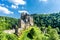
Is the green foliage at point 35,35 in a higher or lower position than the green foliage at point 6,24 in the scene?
higher

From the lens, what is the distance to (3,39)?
24.9m

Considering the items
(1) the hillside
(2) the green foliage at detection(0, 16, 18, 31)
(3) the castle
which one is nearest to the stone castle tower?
(3) the castle

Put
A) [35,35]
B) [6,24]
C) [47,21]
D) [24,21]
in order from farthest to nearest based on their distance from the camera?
[47,21] < [6,24] < [24,21] < [35,35]

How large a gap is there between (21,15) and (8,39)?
37537mm

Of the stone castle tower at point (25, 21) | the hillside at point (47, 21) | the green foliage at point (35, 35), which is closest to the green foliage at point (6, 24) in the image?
the hillside at point (47, 21)

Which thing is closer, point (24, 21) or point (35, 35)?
point (35, 35)

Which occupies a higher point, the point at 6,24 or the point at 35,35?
the point at 35,35

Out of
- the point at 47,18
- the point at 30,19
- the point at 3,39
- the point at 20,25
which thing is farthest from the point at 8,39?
the point at 47,18

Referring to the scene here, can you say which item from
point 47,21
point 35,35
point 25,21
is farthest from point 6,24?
point 35,35

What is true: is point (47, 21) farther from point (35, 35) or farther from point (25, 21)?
point (35, 35)

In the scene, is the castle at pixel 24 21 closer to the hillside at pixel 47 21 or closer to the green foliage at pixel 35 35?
the green foliage at pixel 35 35

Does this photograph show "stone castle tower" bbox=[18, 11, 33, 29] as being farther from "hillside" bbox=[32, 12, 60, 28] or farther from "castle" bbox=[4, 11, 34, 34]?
"hillside" bbox=[32, 12, 60, 28]

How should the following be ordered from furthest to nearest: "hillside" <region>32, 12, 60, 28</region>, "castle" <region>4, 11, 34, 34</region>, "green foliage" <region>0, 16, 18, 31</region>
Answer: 1. "hillside" <region>32, 12, 60, 28</region>
2. "green foliage" <region>0, 16, 18, 31</region>
3. "castle" <region>4, 11, 34, 34</region>

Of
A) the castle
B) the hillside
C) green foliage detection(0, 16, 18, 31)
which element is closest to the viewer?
the castle
